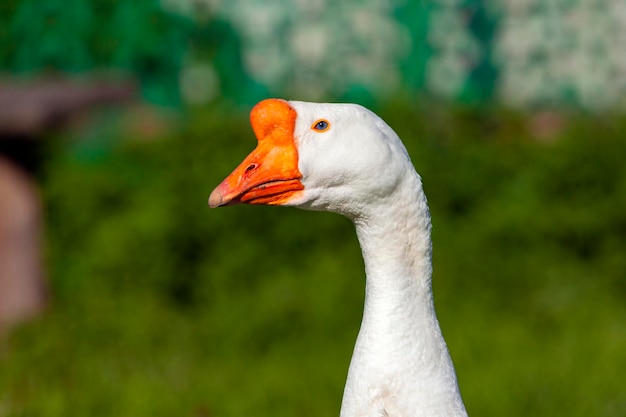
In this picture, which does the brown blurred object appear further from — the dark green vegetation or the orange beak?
the orange beak

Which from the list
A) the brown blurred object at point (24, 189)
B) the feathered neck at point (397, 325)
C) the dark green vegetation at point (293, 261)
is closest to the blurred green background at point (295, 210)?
the dark green vegetation at point (293, 261)

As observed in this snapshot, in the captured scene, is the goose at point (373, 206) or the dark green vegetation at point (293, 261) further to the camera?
the dark green vegetation at point (293, 261)

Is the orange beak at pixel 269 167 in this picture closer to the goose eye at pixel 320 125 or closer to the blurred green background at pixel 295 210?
the goose eye at pixel 320 125

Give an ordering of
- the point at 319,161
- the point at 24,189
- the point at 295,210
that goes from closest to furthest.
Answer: the point at 319,161 < the point at 24,189 < the point at 295,210

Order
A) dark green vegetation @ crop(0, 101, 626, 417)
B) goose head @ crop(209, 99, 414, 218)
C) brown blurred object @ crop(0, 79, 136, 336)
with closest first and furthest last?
goose head @ crop(209, 99, 414, 218) < dark green vegetation @ crop(0, 101, 626, 417) < brown blurred object @ crop(0, 79, 136, 336)

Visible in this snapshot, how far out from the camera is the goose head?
2.29 meters

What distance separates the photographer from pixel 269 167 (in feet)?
7.67

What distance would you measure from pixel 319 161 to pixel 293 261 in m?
3.43

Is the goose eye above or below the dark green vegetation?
above

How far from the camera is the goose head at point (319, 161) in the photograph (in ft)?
7.52

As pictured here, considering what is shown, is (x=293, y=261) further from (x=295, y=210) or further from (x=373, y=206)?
(x=373, y=206)

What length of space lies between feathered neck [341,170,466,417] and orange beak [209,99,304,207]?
19 cm

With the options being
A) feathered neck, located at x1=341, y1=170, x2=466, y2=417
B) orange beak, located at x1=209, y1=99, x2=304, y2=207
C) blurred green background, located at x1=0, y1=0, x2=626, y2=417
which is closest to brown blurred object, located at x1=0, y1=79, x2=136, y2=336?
blurred green background, located at x1=0, y1=0, x2=626, y2=417

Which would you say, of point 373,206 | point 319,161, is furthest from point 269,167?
point 373,206
